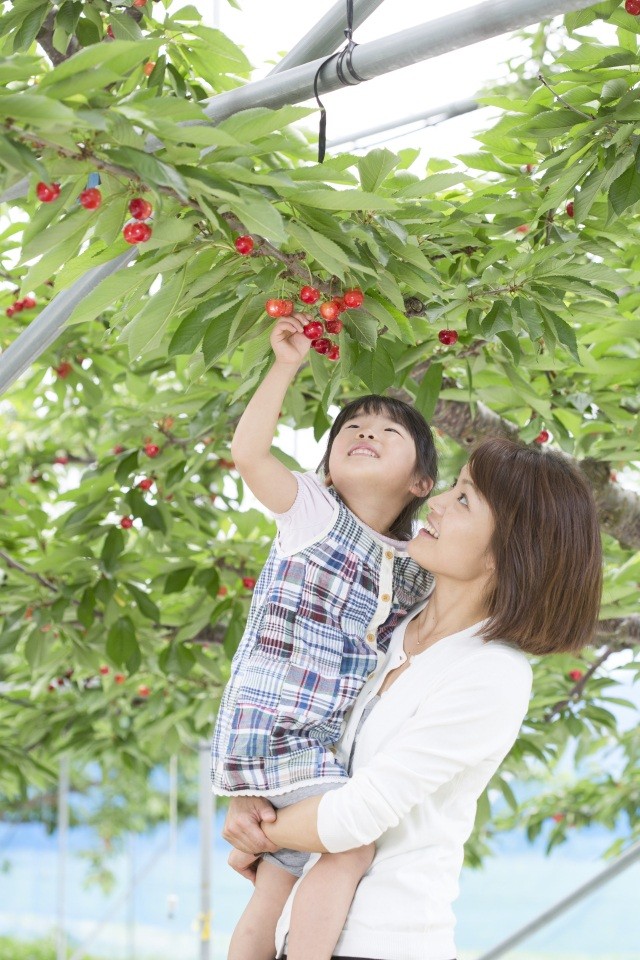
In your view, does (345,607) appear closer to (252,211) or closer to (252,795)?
(252,795)

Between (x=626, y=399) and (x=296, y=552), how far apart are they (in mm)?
972

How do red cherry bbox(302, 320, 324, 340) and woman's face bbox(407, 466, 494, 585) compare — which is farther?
woman's face bbox(407, 466, 494, 585)

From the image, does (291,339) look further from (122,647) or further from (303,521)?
(122,647)

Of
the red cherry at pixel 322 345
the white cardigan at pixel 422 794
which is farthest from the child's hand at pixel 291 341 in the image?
the white cardigan at pixel 422 794

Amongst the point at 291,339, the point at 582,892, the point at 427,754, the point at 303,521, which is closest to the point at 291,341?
the point at 291,339

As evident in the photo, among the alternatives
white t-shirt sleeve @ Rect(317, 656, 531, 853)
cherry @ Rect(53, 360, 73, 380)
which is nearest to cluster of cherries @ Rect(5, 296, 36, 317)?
cherry @ Rect(53, 360, 73, 380)

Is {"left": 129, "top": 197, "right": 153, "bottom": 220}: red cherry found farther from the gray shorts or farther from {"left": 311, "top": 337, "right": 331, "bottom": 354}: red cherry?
the gray shorts

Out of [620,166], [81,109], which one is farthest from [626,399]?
[81,109]

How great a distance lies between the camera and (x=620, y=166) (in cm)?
119

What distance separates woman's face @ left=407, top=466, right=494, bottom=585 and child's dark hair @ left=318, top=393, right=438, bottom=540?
0.16m

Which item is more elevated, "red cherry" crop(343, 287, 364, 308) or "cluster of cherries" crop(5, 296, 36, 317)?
"cluster of cherries" crop(5, 296, 36, 317)

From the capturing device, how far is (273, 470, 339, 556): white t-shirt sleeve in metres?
1.31

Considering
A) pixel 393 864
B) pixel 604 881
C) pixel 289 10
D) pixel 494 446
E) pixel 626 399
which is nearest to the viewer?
pixel 393 864

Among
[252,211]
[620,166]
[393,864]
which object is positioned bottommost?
[393,864]
